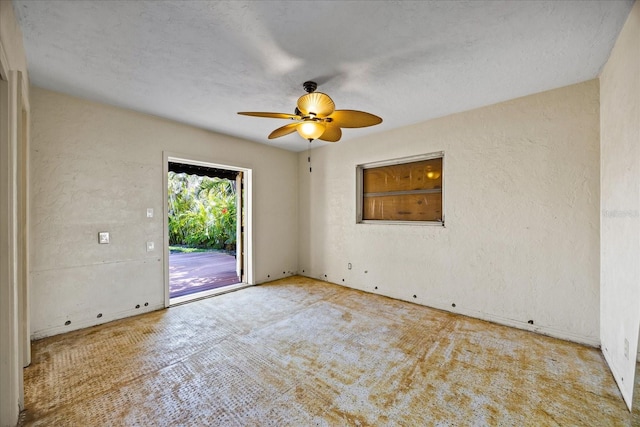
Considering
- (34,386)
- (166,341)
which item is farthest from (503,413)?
(34,386)

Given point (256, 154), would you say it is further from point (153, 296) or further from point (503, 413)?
point (503, 413)

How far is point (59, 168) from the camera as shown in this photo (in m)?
2.55

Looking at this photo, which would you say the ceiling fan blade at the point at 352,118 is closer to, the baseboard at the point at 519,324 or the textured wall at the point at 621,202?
the textured wall at the point at 621,202

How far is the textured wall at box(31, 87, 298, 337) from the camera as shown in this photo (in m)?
2.48

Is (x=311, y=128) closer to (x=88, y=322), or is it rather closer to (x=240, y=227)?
(x=240, y=227)

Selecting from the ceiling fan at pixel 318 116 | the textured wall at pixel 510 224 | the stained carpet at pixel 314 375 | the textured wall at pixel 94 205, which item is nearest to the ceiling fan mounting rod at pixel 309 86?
the ceiling fan at pixel 318 116

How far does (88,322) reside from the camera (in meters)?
2.72

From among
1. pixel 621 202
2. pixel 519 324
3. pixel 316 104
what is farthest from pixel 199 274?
pixel 621 202

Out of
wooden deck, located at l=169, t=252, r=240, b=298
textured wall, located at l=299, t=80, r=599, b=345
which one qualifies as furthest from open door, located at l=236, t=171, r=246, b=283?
textured wall, located at l=299, t=80, r=599, b=345

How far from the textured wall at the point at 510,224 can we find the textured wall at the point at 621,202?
0.52 ft

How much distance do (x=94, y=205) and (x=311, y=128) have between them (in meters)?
2.48

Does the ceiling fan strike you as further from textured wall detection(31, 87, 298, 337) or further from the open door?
the open door

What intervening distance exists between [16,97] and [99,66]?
30.5 inches

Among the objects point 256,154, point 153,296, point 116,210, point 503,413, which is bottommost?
point 503,413
